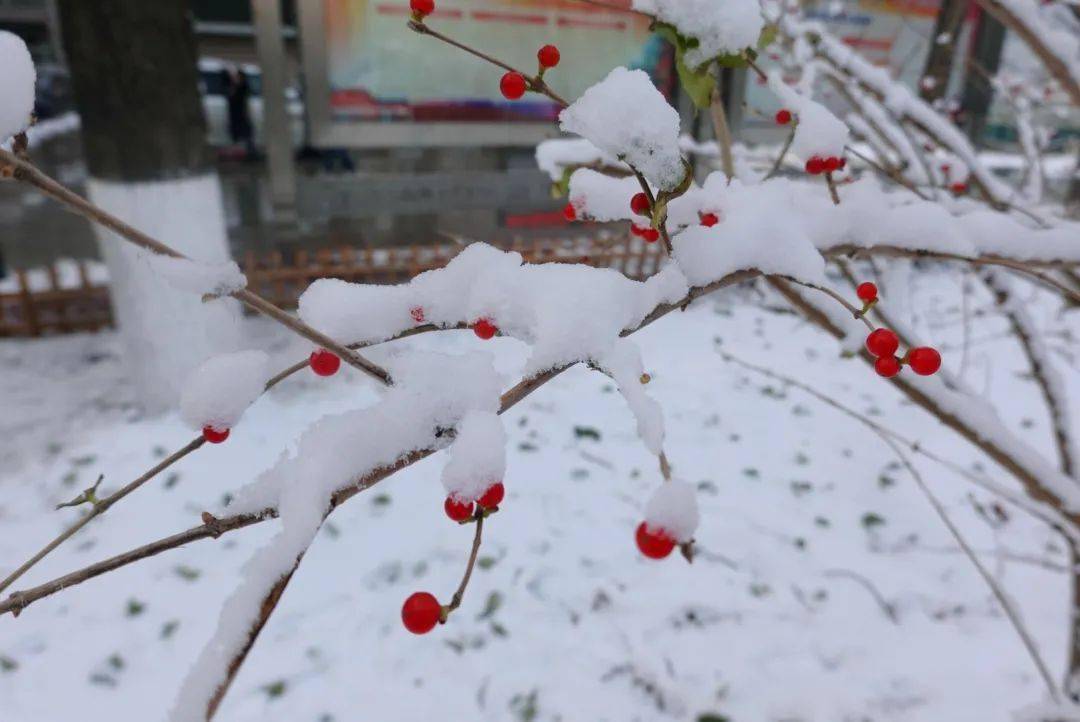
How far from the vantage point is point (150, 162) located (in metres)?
3.58

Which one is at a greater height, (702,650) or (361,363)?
(361,363)

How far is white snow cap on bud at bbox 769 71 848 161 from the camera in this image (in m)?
1.02

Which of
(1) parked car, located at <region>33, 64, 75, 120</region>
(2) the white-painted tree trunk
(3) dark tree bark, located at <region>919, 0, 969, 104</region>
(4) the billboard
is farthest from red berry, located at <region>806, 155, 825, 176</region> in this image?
(1) parked car, located at <region>33, 64, 75, 120</region>

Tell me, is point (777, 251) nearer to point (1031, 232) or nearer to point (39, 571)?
point (1031, 232)

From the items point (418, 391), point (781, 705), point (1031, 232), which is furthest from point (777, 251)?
point (781, 705)

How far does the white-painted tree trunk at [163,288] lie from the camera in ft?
11.9

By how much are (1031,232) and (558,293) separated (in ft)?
2.98

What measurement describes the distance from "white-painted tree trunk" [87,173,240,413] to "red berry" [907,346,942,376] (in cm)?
361

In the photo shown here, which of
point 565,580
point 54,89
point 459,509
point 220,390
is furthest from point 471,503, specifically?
point 54,89

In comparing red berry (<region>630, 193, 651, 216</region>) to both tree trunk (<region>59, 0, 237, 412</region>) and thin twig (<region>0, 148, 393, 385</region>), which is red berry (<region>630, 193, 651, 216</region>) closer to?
thin twig (<region>0, 148, 393, 385</region>)

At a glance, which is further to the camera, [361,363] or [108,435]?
[108,435]

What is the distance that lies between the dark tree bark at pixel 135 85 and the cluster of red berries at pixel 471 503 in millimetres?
3639

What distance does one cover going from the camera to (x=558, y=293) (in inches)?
26.5

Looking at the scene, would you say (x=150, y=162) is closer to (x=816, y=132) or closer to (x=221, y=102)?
(x=816, y=132)
